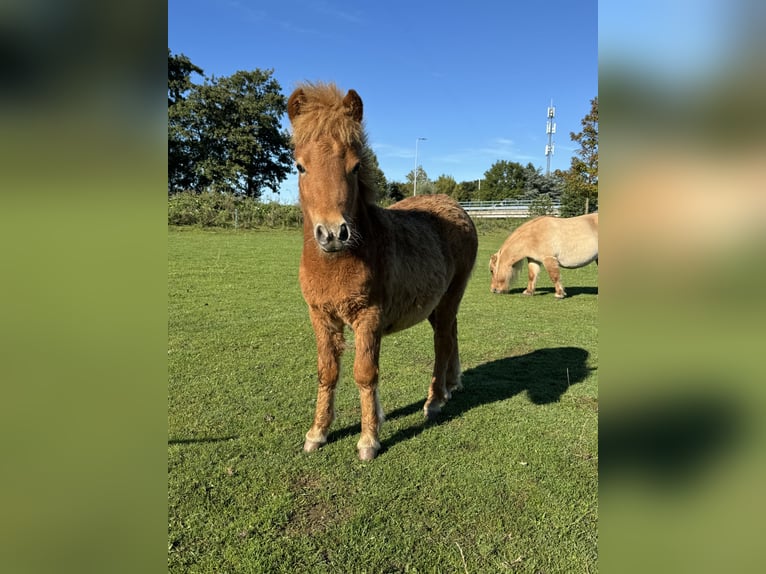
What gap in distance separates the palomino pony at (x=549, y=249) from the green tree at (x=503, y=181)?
58711 mm

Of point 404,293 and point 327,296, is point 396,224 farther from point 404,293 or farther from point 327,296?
point 327,296

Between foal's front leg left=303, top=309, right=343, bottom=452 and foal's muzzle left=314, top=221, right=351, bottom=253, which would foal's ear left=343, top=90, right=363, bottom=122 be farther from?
foal's front leg left=303, top=309, right=343, bottom=452

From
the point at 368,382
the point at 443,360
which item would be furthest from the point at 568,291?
the point at 368,382

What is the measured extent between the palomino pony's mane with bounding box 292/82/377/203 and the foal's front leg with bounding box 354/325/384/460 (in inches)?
57.2

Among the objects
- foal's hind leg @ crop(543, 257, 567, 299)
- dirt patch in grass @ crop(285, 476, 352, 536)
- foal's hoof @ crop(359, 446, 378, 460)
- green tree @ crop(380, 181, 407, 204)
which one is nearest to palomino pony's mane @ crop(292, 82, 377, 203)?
green tree @ crop(380, 181, 407, 204)

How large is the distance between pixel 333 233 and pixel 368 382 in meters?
1.51

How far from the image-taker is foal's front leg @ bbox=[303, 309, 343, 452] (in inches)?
150

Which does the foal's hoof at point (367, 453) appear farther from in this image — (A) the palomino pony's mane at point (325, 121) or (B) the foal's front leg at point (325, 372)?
(A) the palomino pony's mane at point (325, 121)

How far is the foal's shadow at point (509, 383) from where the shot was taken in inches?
175
